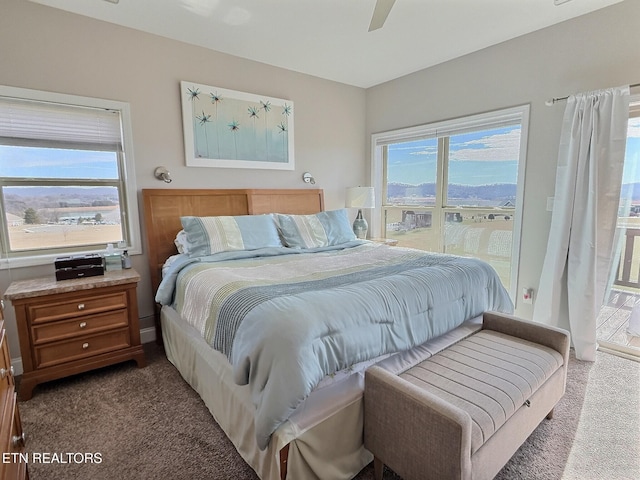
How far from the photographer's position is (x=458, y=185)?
12.1 ft

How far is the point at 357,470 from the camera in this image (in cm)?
156

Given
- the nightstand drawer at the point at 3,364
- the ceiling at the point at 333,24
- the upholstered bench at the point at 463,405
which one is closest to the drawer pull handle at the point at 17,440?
the nightstand drawer at the point at 3,364

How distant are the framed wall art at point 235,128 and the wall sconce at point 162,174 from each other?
0.23m

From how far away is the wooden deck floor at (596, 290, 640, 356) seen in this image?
2.65 m

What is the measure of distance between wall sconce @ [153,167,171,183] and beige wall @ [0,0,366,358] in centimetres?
5

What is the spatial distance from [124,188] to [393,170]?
3146mm

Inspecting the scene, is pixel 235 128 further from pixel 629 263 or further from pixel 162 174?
pixel 629 263

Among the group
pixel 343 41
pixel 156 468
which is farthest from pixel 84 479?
pixel 343 41

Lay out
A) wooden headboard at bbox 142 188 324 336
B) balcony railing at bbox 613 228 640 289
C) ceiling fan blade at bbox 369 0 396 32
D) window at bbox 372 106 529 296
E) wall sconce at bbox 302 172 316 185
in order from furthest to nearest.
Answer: wall sconce at bbox 302 172 316 185
window at bbox 372 106 529 296
wooden headboard at bbox 142 188 324 336
balcony railing at bbox 613 228 640 289
ceiling fan blade at bbox 369 0 396 32

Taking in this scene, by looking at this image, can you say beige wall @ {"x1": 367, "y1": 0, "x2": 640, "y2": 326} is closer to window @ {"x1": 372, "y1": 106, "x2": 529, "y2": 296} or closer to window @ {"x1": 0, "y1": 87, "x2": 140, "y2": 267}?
window @ {"x1": 372, "y1": 106, "x2": 529, "y2": 296}

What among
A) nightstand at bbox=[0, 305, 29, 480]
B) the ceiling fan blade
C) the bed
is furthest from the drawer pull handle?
the ceiling fan blade

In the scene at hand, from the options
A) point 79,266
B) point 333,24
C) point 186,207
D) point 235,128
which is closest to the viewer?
point 79,266

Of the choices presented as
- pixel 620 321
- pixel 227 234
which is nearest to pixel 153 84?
pixel 227 234

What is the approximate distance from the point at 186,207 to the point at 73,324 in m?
1.29
